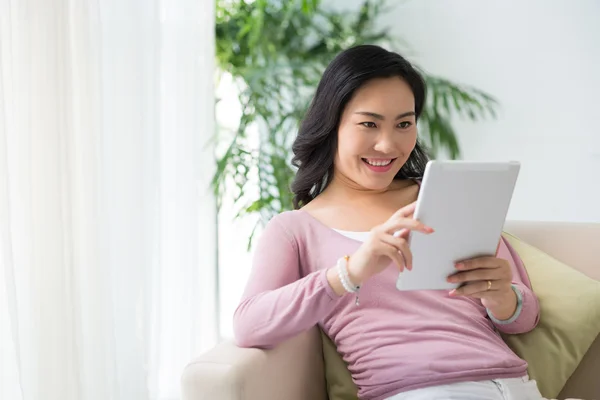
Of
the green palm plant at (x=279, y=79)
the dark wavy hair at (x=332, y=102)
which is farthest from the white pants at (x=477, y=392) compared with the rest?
the green palm plant at (x=279, y=79)

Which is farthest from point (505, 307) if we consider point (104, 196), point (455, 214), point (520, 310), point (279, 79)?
point (279, 79)

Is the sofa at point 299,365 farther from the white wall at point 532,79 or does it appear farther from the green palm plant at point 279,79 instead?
the white wall at point 532,79

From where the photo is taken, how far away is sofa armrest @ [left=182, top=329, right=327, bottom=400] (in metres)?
1.17

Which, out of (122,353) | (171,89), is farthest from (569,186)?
(122,353)

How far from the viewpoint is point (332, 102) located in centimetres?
148

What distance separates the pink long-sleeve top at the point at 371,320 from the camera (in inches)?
50.9

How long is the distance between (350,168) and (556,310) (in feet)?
1.72

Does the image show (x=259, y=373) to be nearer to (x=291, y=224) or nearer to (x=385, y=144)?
(x=291, y=224)

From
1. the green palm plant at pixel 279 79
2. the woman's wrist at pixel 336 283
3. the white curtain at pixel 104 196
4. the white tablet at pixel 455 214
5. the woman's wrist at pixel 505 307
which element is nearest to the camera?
the white tablet at pixel 455 214

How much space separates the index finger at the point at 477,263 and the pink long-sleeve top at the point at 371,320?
→ 0.18 meters

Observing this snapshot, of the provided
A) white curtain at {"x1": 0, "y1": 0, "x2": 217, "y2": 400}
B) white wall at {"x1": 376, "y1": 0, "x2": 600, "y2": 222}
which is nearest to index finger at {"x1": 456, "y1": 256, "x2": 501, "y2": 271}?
white curtain at {"x1": 0, "y1": 0, "x2": 217, "y2": 400}

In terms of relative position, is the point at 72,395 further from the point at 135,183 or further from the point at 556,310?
the point at 556,310

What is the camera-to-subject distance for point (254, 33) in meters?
2.63

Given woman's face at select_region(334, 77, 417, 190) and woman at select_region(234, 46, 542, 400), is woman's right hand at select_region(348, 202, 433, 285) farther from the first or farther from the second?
woman's face at select_region(334, 77, 417, 190)
